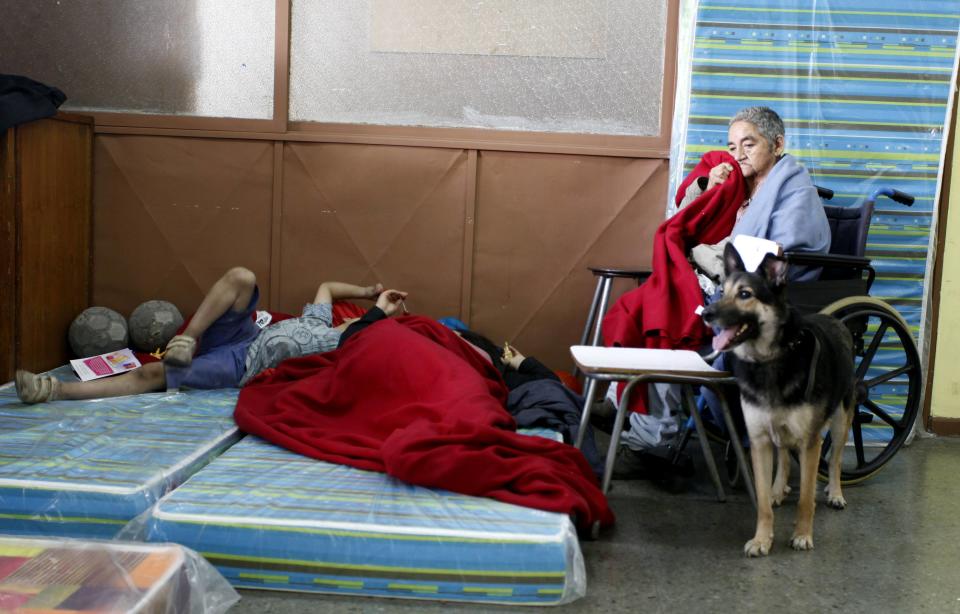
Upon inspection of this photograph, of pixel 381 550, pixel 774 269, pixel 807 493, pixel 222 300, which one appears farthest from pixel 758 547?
pixel 222 300

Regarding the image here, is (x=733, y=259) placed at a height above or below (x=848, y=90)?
below

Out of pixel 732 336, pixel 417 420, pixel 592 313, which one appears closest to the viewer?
pixel 732 336

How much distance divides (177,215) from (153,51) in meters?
0.82

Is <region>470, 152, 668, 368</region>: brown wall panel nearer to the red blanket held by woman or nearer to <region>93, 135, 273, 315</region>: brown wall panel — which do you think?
the red blanket held by woman

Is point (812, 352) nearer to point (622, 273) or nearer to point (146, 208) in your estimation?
point (622, 273)

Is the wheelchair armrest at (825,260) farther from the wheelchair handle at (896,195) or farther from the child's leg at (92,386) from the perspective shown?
the child's leg at (92,386)

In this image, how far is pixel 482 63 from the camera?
4520 mm

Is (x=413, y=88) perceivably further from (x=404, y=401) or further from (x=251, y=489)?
(x=251, y=489)

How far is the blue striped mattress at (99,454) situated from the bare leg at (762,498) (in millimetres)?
1738

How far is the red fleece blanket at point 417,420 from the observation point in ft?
8.66

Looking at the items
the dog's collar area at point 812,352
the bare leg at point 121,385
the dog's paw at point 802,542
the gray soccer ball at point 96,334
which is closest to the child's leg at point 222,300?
the bare leg at point 121,385

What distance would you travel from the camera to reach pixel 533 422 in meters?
3.30

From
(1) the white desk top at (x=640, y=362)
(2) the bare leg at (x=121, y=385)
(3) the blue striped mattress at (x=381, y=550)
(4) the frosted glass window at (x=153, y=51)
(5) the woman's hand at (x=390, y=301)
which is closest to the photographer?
(3) the blue striped mattress at (x=381, y=550)

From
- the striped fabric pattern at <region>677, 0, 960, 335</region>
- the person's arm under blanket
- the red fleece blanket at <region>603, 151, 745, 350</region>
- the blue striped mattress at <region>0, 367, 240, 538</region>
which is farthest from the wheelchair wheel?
the blue striped mattress at <region>0, 367, 240, 538</region>
